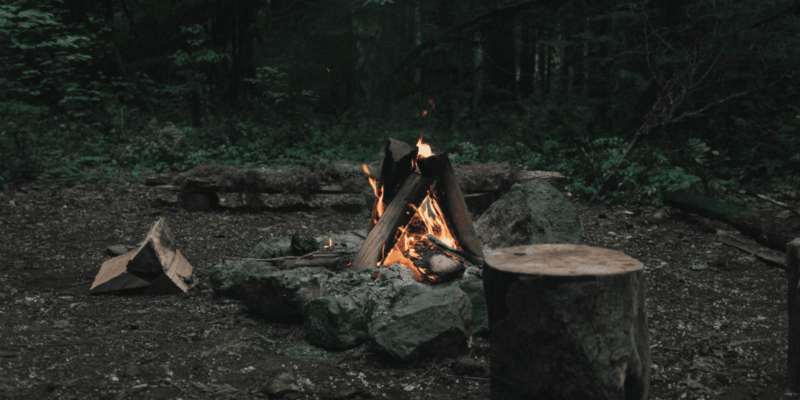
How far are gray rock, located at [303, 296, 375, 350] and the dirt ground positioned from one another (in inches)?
3.2

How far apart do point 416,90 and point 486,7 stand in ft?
15.1

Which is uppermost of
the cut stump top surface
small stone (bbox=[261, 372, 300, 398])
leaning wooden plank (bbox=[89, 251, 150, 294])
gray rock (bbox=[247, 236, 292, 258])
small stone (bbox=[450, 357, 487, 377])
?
the cut stump top surface

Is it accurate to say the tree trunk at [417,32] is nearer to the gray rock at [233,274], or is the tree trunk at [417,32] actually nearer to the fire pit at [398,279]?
the fire pit at [398,279]

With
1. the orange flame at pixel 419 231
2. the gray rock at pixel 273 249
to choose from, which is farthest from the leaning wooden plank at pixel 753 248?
the gray rock at pixel 273 249

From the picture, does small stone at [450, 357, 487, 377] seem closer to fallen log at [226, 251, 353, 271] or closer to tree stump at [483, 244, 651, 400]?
tree stump at [483, 244, 651, 400]

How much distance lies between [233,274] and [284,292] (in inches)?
29.8

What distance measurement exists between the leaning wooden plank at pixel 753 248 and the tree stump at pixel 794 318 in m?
2.71

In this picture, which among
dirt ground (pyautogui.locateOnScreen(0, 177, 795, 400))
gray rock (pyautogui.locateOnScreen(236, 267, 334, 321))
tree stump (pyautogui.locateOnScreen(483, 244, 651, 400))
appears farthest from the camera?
gray rock (pyautogui.locateOnScreen(236, 267, 334, 321))

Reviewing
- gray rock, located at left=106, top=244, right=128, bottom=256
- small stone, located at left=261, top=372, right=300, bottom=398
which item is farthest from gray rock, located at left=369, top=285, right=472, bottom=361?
gray rock, located at left=106, top=244, right=128, bottom=256

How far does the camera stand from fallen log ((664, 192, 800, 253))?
5128mm

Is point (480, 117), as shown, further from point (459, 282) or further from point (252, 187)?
point (459, 282)

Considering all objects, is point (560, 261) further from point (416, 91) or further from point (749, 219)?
point (416, 91)

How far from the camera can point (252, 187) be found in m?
7.32

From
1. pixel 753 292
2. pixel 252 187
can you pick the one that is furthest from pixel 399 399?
pixel 252 187
